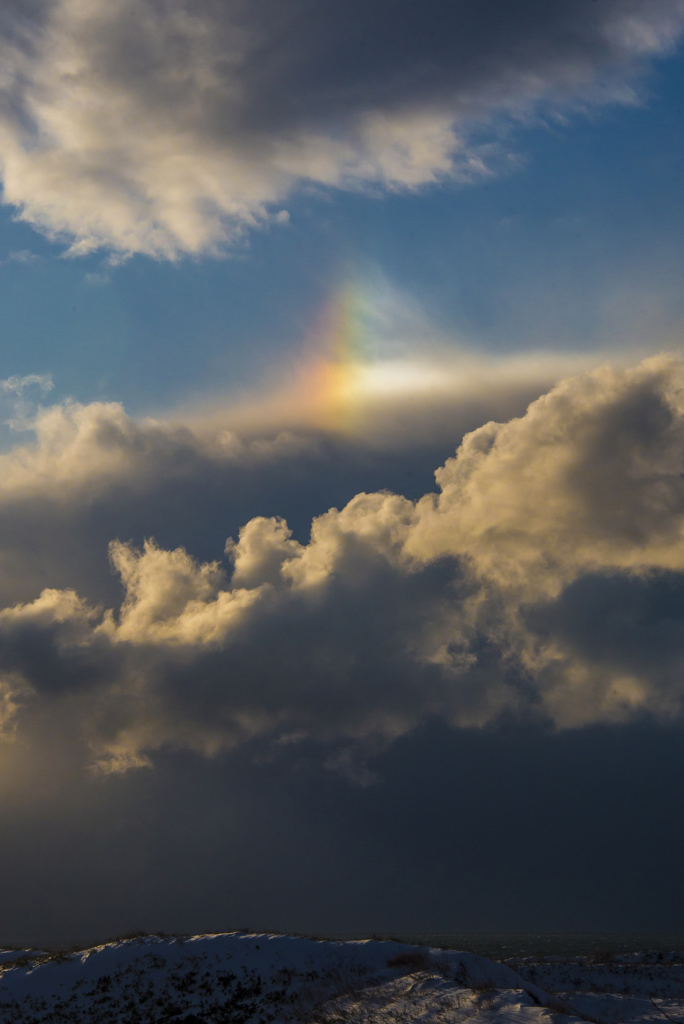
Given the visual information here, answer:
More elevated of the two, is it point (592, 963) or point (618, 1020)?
point (618, 1020)

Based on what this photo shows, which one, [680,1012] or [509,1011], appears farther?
[680,1012]

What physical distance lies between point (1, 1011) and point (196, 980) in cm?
992

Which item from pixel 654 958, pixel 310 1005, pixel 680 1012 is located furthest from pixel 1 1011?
pixel 654 958

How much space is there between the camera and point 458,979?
40.0m

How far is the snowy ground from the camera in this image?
33.4m

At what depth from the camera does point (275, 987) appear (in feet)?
120

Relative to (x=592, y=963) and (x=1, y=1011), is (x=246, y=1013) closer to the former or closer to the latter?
(x=1, y=1011)

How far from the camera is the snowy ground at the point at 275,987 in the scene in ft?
110

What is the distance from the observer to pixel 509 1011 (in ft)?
103

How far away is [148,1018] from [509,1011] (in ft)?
59.7

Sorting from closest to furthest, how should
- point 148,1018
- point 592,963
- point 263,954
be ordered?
point 148,1018, point 263,954, point 592,963

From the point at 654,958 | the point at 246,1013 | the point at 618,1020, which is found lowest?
the point at 654,958

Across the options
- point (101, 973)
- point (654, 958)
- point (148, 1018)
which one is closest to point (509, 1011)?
point (148, 1018)

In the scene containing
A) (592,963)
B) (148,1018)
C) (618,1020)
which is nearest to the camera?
(148,1018)
